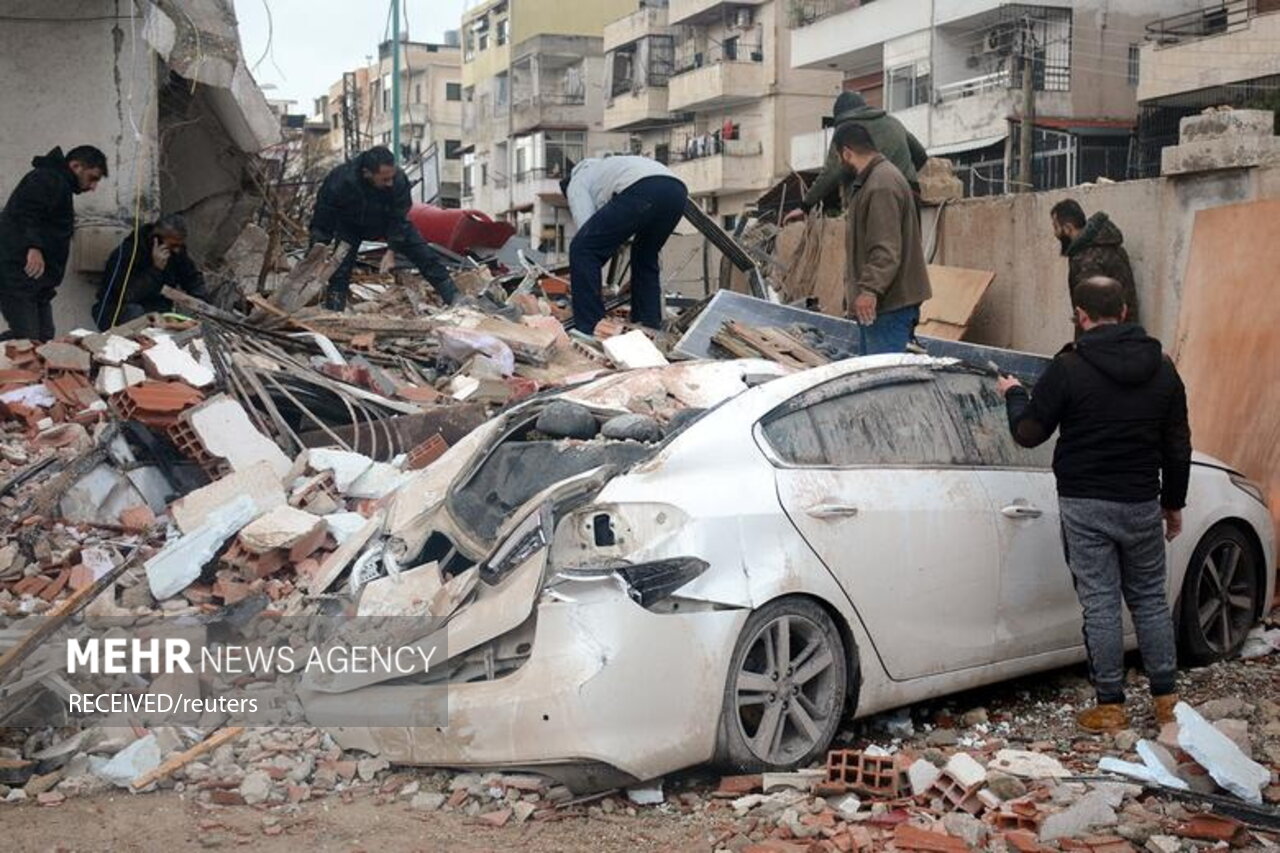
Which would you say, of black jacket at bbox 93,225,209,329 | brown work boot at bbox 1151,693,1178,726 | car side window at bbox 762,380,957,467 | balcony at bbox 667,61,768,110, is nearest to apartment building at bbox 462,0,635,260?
balcony at bbox 667,61,768,110

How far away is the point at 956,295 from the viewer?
12109 mm

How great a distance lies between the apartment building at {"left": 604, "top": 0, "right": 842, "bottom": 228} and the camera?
167ft

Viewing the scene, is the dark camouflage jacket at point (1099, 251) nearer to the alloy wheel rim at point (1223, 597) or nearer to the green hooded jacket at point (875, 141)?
the green hooded jacket at point (875, 141)

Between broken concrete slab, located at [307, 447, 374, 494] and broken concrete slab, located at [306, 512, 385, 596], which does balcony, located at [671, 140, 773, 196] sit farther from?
broken concrete slab, located at [306, 512, 385, 596]

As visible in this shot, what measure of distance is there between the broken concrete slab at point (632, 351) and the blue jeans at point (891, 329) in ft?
5.79

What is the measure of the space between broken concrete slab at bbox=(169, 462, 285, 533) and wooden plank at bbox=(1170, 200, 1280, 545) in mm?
5300

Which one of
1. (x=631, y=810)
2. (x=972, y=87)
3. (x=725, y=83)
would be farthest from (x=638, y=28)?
(x=631, y=810)

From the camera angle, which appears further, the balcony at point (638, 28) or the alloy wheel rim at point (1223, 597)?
the balcony at point (638, 28)

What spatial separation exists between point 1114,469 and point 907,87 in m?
37.7

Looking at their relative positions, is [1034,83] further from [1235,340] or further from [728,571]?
[728,571]

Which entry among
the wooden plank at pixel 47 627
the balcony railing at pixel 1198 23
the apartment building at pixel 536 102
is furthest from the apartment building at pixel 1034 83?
the wooden plank at pixel 47 627

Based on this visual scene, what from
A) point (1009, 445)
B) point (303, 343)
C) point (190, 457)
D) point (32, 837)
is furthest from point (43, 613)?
point (1009, 445)

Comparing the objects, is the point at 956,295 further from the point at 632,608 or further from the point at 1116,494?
the point at 632,608

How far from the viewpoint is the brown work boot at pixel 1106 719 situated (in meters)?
5.64
